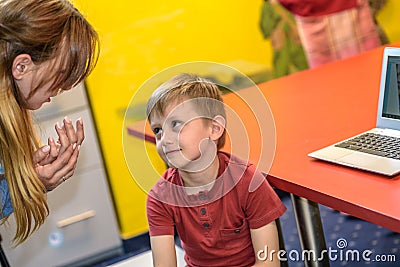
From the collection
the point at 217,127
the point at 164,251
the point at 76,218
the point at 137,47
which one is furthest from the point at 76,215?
the point at 217,127

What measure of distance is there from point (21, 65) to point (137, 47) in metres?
1.50

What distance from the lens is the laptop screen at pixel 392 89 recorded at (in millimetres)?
1455

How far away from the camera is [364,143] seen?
4.74 feet

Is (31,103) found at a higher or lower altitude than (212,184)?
higher

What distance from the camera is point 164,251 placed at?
56.8 inches

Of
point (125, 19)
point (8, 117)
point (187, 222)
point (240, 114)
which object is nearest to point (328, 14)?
point (125, 19)

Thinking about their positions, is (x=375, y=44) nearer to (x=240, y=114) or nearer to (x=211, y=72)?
(x=211, y=72)

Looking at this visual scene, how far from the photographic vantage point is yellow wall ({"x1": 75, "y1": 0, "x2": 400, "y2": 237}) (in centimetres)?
267

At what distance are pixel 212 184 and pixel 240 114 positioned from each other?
55 cm

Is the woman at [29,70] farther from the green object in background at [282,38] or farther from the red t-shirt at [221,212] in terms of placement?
the green object in background at [282,38]

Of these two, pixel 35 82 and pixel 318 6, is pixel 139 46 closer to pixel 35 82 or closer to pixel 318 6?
pixel 318 6

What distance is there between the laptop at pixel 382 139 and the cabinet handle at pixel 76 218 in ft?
4.78

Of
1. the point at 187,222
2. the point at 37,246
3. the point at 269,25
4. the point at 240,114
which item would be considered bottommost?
the point at 37,246

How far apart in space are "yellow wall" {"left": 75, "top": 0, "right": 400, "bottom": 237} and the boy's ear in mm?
1081
